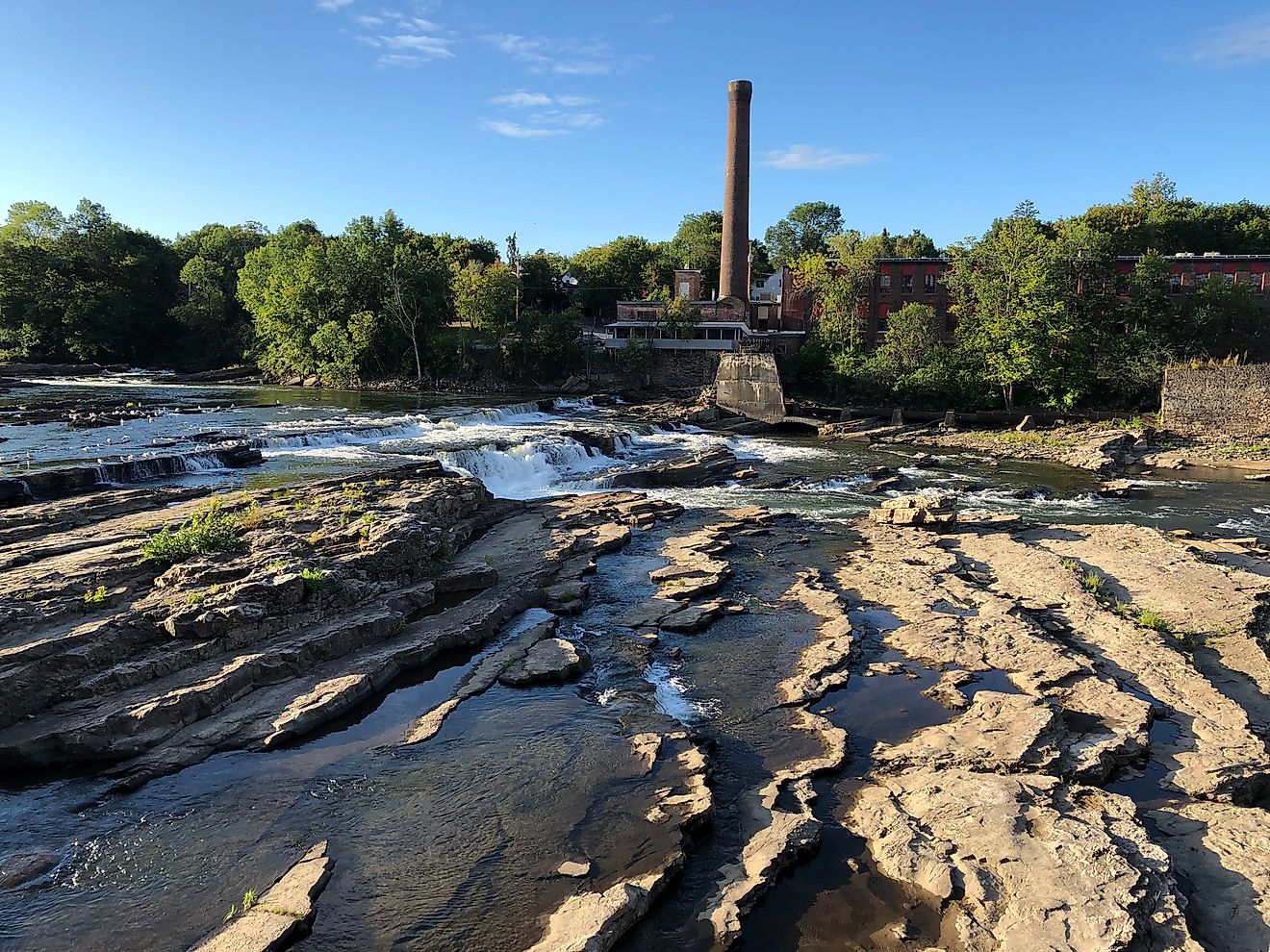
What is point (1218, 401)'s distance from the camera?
133 feet

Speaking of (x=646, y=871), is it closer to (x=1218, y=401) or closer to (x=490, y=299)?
(x=1218, y=401)

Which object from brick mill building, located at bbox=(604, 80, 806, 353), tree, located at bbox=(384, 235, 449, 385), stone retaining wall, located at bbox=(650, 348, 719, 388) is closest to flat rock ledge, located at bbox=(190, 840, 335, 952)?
brick mill building, located at bbox=(604, 80, 806, 353)

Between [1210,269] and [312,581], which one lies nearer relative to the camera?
[312,581]

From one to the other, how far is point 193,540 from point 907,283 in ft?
178

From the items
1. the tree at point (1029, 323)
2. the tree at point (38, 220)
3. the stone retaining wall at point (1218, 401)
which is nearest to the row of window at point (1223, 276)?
the tree at point (1029, 323)

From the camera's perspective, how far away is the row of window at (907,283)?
57.6m

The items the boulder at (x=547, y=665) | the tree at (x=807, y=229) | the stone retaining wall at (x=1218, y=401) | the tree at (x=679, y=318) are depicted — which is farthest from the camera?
the tree at (x=807, y=229)

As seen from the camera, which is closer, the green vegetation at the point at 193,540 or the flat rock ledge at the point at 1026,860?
the flat rock ledge at the point at 1026,860

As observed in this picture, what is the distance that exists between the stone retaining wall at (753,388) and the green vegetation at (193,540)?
36.1 meters

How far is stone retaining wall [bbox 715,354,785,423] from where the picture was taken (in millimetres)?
48469

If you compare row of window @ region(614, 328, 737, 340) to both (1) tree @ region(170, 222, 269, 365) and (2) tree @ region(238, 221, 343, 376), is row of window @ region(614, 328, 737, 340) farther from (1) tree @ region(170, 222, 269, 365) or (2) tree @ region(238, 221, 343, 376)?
(1) tree @ region(170, 222, 269, 365)

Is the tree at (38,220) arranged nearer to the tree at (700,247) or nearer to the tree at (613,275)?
the tree at (613,275)

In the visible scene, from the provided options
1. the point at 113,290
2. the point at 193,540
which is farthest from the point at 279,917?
the point at 113,290

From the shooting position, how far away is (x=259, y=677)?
38.8ft
